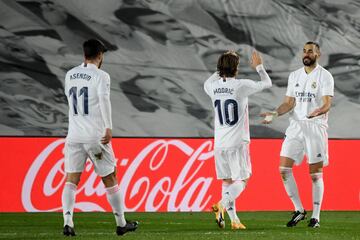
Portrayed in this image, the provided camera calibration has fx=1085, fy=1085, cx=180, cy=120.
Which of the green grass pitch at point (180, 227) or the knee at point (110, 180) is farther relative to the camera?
the green grass pitch at point (180, 227)

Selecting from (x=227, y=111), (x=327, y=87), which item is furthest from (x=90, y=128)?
(x=327, y=87)

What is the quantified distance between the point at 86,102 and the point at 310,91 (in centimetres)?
282

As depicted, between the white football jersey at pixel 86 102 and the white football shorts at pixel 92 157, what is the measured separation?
0.06m

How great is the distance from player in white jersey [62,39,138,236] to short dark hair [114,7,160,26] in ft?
25.9

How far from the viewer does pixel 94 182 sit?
1447cm

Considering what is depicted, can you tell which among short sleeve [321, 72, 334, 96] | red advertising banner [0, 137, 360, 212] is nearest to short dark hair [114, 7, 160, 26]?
red advertising banner [0, 137, 360, 212]

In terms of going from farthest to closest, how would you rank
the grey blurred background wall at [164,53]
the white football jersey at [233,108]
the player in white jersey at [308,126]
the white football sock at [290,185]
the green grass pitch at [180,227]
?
the grey blurred background wall at [164,53]
the white football sock at [290,185]
the player in white jersey at [308,126]
the white football jersey at [233,108]
the green grass pitch at [180,227]

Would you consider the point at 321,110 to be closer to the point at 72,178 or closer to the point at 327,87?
the point at 327,87

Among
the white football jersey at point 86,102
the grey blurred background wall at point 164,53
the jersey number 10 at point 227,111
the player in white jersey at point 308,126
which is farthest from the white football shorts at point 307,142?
the grey blurred background wall at point 164,53

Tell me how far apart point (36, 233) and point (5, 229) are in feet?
2.82

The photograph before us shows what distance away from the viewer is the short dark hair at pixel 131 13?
680 inches

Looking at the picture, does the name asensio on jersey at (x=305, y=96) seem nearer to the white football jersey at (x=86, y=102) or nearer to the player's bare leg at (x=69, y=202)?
the white football jersey at (x=86, y=102)

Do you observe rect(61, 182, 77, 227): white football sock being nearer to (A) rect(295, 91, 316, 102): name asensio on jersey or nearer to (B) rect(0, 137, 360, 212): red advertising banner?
(A) rect(295, 91, 316, 102): name asensio on jersey

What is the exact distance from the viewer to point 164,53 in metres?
17.2
